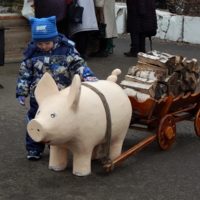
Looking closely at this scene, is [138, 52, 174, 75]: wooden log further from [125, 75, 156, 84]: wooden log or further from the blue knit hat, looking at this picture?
the blue knit hat

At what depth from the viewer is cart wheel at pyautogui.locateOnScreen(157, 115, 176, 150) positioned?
4.93m

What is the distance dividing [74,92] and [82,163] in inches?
Result: 26.9

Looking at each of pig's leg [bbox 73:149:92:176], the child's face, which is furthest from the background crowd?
pig's leg [bbox 73:149:92:176]

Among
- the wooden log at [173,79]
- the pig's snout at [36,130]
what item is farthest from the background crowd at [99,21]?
the pig's snout at [36,130]

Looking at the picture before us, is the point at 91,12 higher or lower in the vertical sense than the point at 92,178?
higher

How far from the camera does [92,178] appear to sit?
4.42m

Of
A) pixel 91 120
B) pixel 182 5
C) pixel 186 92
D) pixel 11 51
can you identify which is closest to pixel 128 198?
pixel 91 120

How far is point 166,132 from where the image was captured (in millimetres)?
4973

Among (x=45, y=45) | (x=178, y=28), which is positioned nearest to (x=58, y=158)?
(x=45, y=45)

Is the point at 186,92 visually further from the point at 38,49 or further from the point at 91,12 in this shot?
the point at 91,12

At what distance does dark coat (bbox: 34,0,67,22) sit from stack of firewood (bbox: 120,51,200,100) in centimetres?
412

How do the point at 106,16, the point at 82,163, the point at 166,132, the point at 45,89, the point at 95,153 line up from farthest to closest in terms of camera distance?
the point at 106,16
the point at 166,132
the point at 95,153
the point at 82,163
the point at 45,89

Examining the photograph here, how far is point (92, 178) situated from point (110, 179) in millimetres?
154

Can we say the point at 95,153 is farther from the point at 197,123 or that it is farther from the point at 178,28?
the point at 178,28
